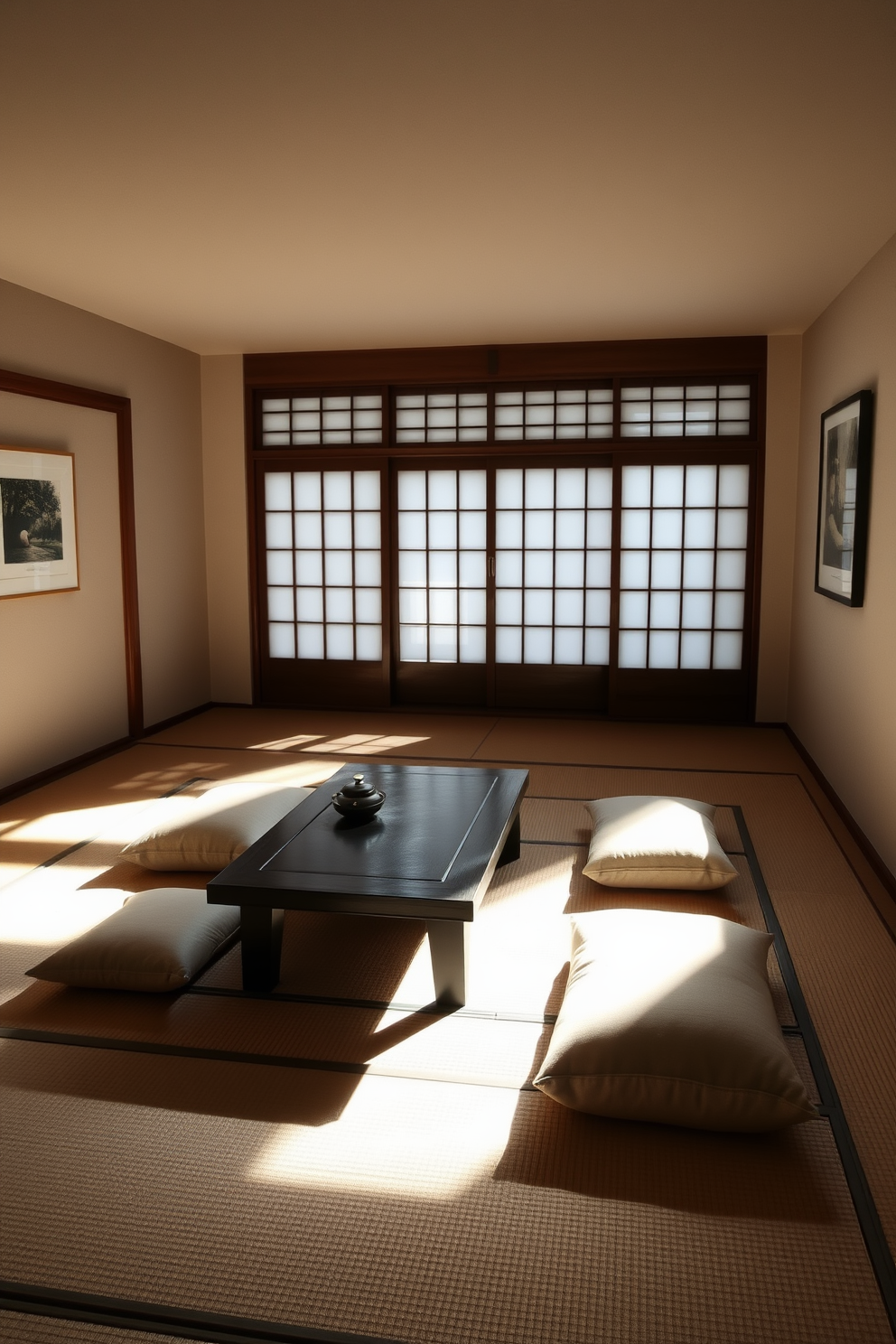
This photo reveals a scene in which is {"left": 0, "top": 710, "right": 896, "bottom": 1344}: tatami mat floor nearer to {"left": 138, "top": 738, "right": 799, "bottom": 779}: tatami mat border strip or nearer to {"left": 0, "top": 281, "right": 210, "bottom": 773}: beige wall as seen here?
{"left": 138, "top": 738, "right": 799, "bottom": 779}: tatami mat border strip

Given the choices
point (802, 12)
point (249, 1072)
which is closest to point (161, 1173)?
point (249, 1072)

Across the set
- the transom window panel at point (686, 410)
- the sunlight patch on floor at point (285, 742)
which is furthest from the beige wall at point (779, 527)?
the sunlight patch on floor at point (285, 742)

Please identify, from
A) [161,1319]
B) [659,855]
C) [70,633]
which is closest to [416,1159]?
[161,1319]

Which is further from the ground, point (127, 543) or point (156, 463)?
point (156, 463)

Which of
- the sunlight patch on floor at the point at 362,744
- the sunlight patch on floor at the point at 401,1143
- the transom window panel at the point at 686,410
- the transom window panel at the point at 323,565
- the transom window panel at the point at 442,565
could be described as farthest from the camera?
the transom window panel at the point at 323,565

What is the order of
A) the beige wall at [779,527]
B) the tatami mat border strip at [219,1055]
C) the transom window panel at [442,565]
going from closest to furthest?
1. the tatami mat border strip at [219,1055]
2. the beige wall at [779,527]
3. the transom window panel at [442,565]

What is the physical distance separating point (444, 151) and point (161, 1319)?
10.6 feet

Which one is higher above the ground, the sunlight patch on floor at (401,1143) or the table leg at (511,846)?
the table leg at (511,846)

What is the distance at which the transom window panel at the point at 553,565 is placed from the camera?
22.1 ft

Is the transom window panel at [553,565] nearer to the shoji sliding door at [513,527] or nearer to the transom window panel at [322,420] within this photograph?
the shoji sliding door at [513,527]

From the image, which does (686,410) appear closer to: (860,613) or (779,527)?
(779,527)

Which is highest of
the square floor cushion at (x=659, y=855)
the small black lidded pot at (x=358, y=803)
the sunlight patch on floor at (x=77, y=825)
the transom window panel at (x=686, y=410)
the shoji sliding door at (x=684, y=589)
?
the transom window panel at (x=686, y=410)

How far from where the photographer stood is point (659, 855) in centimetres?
355

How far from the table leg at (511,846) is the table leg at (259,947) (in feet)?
4.01
